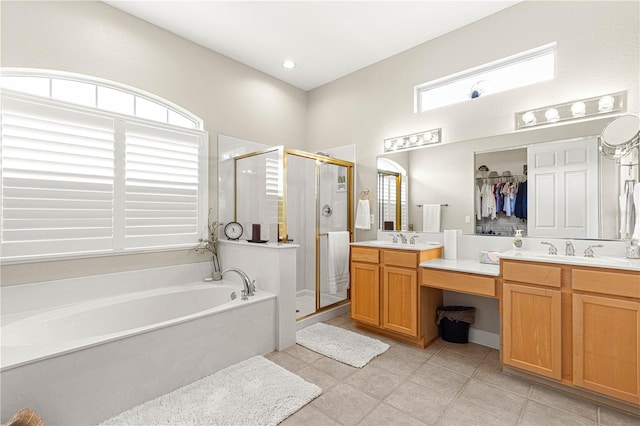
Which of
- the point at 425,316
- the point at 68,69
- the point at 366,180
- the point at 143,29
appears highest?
the point at 143,29

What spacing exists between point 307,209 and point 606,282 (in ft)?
9.10

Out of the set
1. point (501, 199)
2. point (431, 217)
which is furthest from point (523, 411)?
point (431, 217)

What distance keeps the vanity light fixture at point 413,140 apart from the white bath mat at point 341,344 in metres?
2.11

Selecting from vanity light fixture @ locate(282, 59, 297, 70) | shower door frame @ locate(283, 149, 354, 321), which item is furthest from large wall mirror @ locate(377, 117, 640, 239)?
vanity light fixture @ locate(282, 59, 297, 70)

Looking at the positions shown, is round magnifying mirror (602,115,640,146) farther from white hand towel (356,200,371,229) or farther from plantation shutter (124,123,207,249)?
plantation shutter (124,123,207,249)

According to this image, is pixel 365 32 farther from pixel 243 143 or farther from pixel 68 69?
pixel 68 69

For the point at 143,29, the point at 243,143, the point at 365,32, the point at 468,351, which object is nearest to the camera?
the point at 468,351

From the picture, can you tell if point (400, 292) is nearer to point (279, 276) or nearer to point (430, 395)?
point (430, 395)

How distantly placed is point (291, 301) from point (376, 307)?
2.85 ft

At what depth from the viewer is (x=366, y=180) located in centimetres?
381

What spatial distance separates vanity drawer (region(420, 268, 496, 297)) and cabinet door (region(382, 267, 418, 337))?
12 centimetres

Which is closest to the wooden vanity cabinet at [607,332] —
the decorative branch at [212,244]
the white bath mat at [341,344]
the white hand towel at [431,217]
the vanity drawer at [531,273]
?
the vanity drawer at [531,273]

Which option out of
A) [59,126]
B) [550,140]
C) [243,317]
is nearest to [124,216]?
[59,126]

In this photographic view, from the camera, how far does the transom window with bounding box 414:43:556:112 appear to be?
8.55ft
